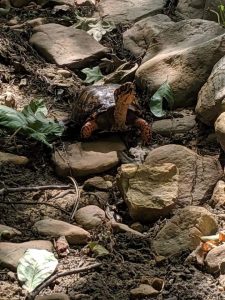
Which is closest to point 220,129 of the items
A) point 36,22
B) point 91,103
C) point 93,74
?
point 91,103

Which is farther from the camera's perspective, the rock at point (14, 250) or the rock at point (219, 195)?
the rock at point (219, 195)

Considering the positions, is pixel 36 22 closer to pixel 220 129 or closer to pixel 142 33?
pixel 142 33

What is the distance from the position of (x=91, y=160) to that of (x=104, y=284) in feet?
3.49

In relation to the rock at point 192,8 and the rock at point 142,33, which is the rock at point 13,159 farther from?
the rock at point 192,8

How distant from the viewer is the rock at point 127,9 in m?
5.34

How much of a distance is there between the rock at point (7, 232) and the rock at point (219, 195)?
39.1 inches

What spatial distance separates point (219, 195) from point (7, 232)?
108 centimetres

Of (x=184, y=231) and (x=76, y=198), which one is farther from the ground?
(x=184, y=231)

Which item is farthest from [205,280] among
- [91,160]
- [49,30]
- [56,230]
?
[49,30]

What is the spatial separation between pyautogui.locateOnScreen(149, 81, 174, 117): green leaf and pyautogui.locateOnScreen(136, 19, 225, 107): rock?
0.05 metres

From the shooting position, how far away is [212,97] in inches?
139

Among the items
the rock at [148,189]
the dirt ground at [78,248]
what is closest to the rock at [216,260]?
the dirt ground at [78,248]

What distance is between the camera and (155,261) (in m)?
2.63

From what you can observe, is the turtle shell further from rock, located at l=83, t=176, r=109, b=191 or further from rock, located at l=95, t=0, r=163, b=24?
rock, located at l=95, t=0, r=163, b=24
